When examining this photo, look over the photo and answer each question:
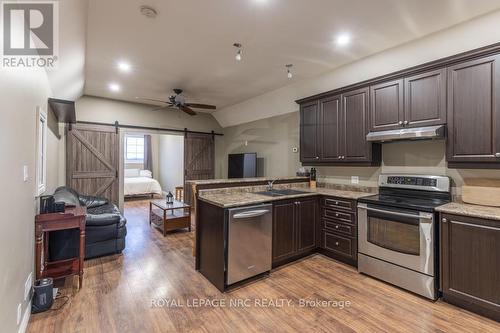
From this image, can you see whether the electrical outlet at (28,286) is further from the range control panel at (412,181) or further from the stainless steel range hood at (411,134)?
the range control panel at (412,181)

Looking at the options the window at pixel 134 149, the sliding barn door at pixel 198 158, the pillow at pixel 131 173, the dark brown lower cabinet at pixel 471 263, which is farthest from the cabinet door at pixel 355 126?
the window at pixel 134 149

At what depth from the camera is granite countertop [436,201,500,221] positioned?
85.0 inches

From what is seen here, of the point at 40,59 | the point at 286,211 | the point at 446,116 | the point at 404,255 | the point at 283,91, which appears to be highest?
the point at 283,91

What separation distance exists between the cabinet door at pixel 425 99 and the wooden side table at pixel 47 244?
4.11 m

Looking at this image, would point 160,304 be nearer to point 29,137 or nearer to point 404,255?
point 29,137

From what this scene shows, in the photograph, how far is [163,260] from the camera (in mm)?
3504

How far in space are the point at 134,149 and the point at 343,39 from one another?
9492mm

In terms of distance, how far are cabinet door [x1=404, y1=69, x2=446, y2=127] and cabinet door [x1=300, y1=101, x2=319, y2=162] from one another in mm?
1393

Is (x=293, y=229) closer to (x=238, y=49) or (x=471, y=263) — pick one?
(x=471, y=263)

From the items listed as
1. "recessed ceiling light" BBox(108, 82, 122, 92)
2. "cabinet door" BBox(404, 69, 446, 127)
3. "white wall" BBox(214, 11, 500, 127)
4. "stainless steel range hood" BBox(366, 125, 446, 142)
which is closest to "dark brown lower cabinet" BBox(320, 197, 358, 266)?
"stainless steel range hood" BBox(366, 125, 446, 142)

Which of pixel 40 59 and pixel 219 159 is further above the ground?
pixel 40 59

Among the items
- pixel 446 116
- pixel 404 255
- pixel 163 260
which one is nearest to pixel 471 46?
pixel 446 116

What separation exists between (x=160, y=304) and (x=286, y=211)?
1794 millimetres

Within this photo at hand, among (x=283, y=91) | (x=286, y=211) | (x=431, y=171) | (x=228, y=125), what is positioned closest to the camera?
(x=431, y=171)
